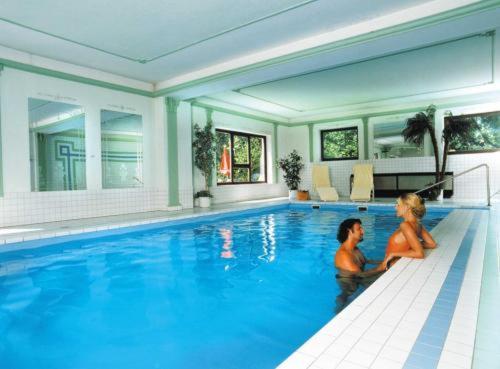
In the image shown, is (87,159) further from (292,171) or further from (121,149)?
(292,171)

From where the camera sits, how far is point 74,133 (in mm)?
6258

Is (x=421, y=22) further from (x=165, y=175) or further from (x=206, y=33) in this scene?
(x=165, y=175)

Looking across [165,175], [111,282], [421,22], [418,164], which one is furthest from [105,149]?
[418,164]

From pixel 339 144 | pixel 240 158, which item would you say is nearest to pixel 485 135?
pixel 339 144

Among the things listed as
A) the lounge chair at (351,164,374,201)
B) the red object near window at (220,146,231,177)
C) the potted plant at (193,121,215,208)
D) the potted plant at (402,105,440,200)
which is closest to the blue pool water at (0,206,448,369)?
the potted plant at (193,121,215,208)

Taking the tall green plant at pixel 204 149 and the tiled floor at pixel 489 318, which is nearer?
the tiled floor at pixel 489 318

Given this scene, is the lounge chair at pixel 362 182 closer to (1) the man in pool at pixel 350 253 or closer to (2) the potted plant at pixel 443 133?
(2) the potted plant at pixel 443 133

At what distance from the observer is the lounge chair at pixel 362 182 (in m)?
9.07

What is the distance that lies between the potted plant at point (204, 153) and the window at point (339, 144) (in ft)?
15.5

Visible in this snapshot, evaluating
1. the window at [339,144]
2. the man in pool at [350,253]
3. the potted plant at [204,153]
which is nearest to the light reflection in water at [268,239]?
the man in pool at [350,253]

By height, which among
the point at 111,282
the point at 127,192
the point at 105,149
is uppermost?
the point at 105,149

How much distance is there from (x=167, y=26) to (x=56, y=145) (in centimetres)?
299

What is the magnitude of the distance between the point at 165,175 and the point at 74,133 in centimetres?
200

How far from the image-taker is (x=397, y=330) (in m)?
1.64
